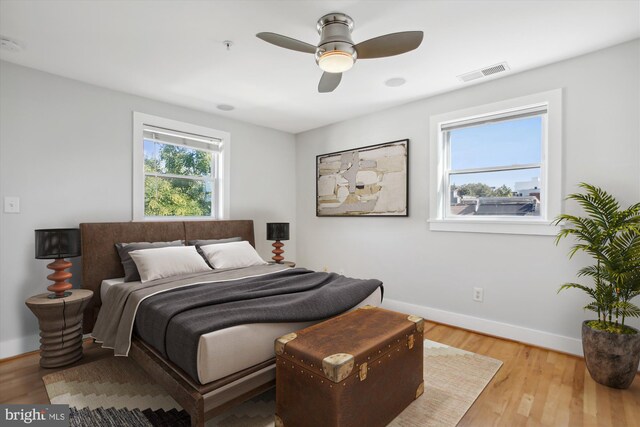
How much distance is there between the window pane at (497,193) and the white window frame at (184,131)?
112 inches

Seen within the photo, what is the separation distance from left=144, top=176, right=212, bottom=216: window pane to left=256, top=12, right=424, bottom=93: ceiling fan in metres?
2.48

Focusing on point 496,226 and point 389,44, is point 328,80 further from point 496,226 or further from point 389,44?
point 496,226

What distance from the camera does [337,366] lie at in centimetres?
152

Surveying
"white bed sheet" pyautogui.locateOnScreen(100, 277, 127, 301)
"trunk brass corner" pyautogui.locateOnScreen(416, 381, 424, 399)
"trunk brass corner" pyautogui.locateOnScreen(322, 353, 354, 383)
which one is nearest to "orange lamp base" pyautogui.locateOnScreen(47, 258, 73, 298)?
"white bed sheet" pyautogui.locateOnScreen(100, 277, 127, 301)

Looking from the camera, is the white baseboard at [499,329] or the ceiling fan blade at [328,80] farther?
the white baseboard at [499,329]

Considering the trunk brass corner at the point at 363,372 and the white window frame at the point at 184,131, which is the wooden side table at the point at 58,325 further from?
the trunk brass corner at the point at 363,372

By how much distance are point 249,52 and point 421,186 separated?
2314 mm

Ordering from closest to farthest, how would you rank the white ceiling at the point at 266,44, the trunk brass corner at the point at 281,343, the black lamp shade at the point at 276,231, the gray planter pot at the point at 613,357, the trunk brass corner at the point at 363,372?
the trunk brass corner at the point at 363,372 < the trunk brass corner at the point at 281,343 < the white ceiling at the point at 266,44 < the gray planter pot at the point at 613,357 < the black lamp shade at the point at 276,231

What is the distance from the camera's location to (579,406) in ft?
6.66

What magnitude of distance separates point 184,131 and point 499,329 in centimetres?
412

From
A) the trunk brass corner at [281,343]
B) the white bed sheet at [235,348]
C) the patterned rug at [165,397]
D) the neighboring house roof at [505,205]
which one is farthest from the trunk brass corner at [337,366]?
the neighboring house roof at [505,205]

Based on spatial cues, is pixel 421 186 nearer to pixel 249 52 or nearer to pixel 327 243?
pixel 327 243

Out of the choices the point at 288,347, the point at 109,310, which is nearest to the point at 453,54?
the point at 288,347

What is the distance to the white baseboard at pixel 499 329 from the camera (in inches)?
108
